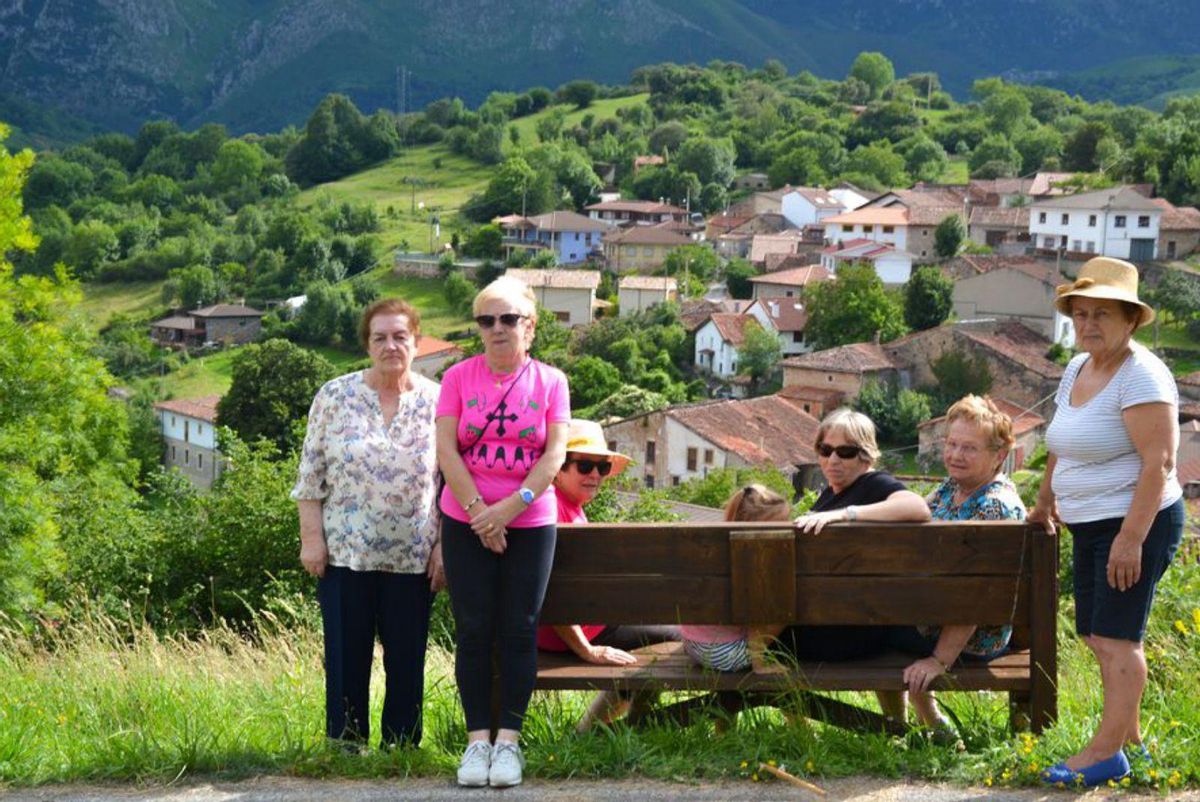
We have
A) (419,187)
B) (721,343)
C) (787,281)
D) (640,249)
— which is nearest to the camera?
(721,343)

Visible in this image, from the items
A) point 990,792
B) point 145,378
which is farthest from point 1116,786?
point 145,378

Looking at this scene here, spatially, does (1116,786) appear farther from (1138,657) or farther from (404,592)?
(404,592)

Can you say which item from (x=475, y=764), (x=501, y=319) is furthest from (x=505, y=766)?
(x=501, y=319)

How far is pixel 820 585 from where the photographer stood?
13.3ft

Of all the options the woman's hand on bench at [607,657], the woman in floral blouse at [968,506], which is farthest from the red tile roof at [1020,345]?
the woman's hand on bench at [607,657]

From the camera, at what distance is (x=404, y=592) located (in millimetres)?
4371

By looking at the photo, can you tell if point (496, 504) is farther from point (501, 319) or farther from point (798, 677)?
point (798, 677)

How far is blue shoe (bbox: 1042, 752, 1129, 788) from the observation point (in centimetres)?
382

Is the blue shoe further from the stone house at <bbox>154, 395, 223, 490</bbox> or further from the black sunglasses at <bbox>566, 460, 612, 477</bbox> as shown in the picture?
the stone house at <bbox>154, 395, 223, 490</bbox>

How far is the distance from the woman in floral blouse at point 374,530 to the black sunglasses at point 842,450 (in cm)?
110

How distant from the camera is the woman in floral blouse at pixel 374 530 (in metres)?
4.34

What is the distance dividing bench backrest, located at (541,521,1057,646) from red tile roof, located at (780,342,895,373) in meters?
50.2

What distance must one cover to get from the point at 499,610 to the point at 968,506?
4.56ft

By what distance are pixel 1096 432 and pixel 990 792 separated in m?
0.95
